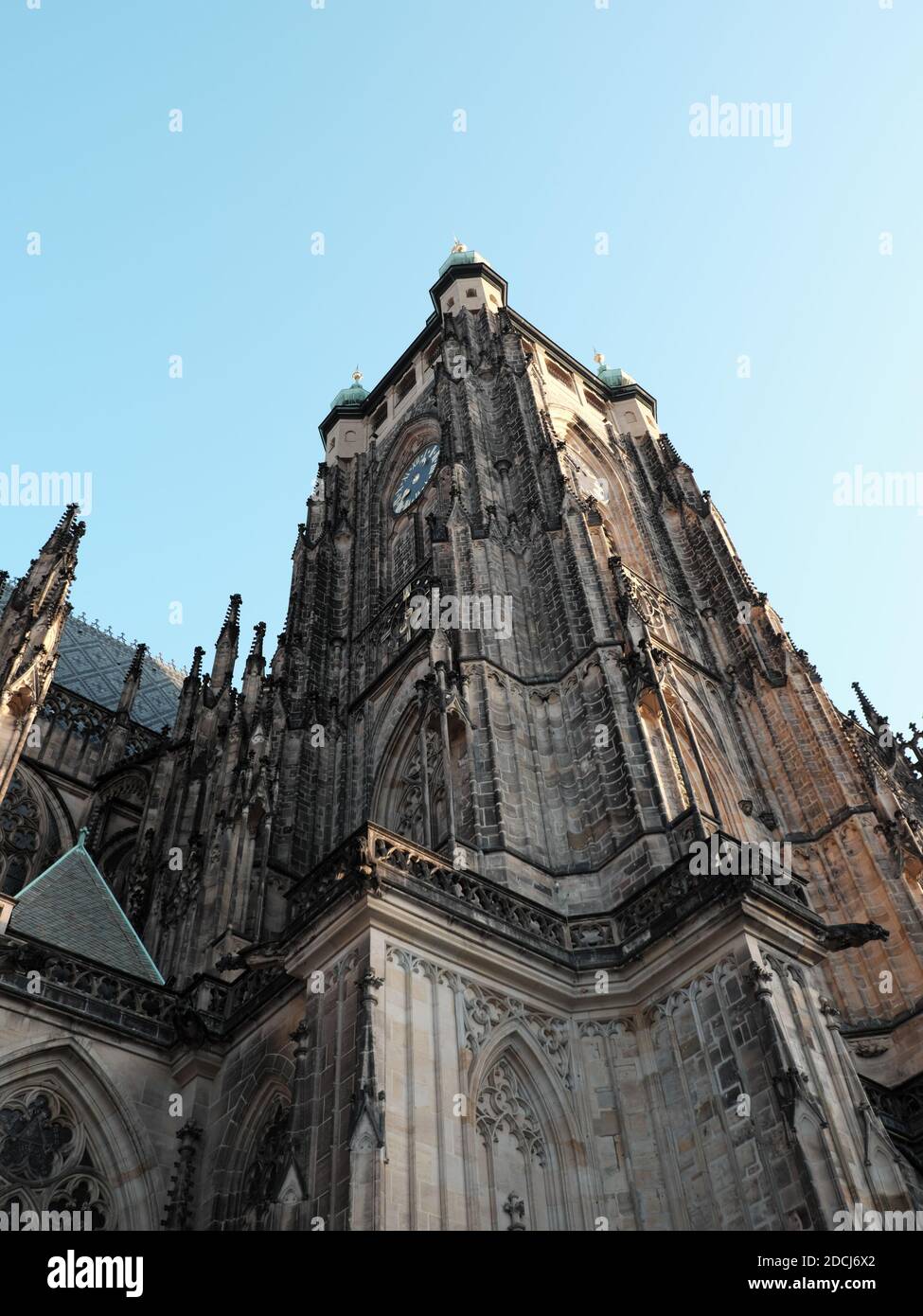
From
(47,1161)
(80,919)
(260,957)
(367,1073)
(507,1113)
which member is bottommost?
(367,1073)

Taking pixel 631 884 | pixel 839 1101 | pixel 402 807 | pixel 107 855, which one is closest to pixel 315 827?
pixel 402 807

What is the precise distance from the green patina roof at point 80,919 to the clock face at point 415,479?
45.6 feet

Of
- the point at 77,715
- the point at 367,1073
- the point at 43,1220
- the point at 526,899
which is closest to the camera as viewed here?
the point at 367,1073

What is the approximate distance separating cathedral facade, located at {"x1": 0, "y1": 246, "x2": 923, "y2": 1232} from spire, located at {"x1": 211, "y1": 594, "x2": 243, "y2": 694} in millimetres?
122

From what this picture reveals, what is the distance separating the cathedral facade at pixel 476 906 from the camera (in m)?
10.9

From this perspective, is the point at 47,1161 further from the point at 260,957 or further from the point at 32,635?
the point at 32,635

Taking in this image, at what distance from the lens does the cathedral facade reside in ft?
35.9

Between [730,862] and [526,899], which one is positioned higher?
[526,899]

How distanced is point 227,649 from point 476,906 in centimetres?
1307

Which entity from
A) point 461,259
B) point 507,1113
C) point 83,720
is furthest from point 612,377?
point 507,1113

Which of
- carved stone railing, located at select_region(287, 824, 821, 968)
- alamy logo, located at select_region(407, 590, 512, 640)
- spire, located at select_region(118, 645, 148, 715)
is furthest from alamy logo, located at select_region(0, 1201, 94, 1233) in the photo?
spire, located at select_region(118, 645, 148, 715)

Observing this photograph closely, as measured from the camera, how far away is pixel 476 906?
498 inches
